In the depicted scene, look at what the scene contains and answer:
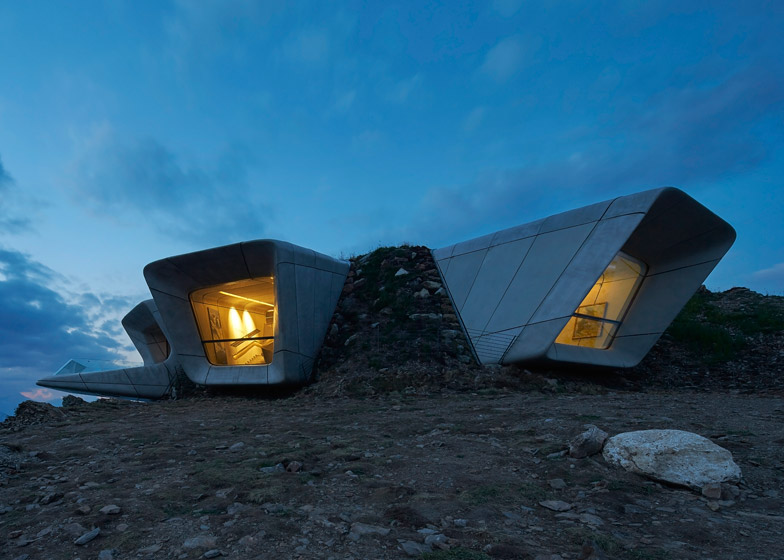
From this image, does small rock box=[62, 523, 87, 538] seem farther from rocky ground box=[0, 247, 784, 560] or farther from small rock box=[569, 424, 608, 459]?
small rock box=[569, 424, 608, 459]

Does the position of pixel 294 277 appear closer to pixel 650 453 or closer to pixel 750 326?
pixel 650 453

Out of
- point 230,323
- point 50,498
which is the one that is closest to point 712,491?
point 50,498

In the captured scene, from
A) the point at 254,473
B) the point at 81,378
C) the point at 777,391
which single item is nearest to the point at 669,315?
the point at 777,391

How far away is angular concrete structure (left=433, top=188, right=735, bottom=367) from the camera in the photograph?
12164 millimetres

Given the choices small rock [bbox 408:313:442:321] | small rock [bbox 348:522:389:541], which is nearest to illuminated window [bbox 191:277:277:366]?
small rock [bbox 408:313:442:321]

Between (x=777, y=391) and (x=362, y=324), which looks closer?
(x=777, y=391)

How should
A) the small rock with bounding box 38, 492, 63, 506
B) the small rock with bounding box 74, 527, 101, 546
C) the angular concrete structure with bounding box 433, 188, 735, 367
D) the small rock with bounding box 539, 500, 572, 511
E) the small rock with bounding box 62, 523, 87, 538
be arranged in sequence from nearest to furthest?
the small rock with bounding box 74, 527, 101, 546 → the small rock with bounding box 62, 523, 87, 538 → the small rock with bounding box 539, 500, 572, 511 → the small rock with bounding box 38, 492, 63, 506 → the angular concrete structure with bounding box 433, 188, 735, 367

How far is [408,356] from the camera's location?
44.3 ft

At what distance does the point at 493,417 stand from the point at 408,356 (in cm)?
633

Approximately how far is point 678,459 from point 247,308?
16722mm

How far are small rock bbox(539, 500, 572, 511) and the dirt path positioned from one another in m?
0.07

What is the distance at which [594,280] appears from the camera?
12.0m

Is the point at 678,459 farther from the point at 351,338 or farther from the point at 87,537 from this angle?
the point at 351,338

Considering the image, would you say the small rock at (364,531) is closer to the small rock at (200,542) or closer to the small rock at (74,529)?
the small rock at (200,542)
